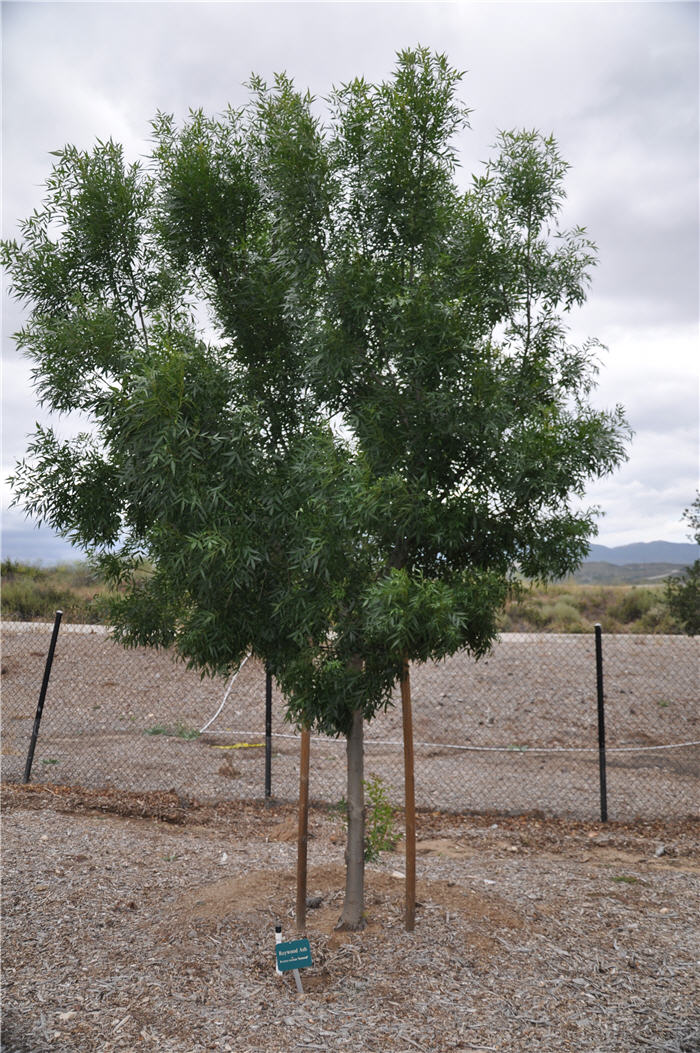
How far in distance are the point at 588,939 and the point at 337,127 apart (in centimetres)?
479

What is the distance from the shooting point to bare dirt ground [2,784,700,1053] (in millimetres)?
3764

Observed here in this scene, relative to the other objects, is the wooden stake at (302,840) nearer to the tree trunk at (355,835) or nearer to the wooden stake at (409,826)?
the tree trunk at (355,835)

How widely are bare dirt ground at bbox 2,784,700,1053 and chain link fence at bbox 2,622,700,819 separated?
1638 millimetres

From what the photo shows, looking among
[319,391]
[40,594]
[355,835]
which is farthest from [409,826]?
[40,594]

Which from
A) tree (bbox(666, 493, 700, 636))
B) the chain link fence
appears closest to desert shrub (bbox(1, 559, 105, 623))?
the chain link fence

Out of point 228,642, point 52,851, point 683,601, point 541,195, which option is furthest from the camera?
point 683,601

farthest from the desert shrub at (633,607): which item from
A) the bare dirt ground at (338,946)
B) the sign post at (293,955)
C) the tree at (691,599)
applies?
the sign post at (293,955)

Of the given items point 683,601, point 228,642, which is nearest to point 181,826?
point 228,642

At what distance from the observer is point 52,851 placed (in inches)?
241

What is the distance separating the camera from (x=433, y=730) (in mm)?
11875

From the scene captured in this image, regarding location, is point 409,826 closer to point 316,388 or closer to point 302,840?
point 302,840

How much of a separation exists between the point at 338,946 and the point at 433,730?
742 cm

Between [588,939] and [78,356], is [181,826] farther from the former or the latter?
[78,356]

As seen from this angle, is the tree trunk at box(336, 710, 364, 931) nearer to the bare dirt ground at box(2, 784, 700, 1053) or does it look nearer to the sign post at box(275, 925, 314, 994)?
the bare dirt ground at box(2, 784, 700, 1053)
